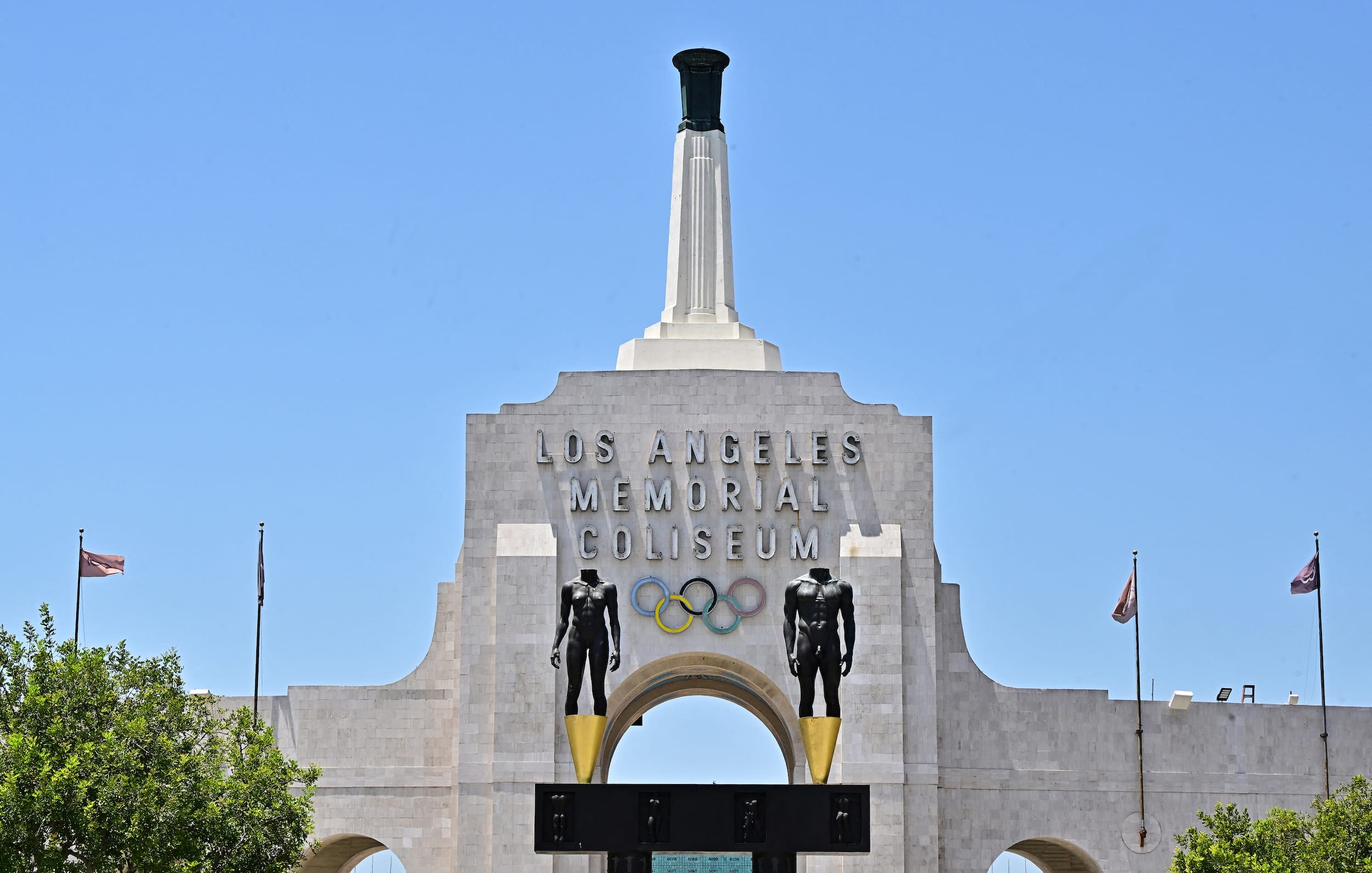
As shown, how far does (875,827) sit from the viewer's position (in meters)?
62.4

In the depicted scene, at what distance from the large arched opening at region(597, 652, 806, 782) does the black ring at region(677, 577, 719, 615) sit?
1286 mm

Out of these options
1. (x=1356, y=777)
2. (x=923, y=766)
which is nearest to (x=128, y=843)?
(x=923, y=766)

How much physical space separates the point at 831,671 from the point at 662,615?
52.3ft

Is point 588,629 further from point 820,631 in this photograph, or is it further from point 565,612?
point 820,631

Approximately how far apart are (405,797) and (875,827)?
14.5m

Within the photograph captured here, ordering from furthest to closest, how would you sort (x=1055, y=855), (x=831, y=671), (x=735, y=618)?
(x=1055, y=855)
(x=735, y=618)
(x=831, y=671)

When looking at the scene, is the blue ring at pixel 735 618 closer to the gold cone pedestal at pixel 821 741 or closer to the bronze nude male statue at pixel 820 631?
the gold cone pedestal at pixel 821 741

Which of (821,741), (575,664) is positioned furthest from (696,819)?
(575,664)

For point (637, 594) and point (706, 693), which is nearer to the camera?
point (637, 594)

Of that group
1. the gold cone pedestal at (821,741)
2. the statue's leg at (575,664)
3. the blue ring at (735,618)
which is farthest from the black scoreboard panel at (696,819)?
the blue ring at (735,618)

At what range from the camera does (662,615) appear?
208 feet

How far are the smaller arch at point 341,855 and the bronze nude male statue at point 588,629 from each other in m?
20.8

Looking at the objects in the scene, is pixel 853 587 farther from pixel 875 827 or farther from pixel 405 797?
pixel 405 797

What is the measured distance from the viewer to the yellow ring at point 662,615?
6347cm
